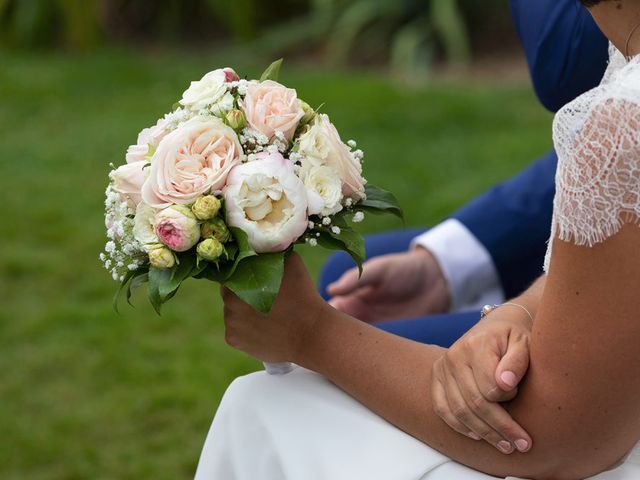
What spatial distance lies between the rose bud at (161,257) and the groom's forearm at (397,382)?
12.4 inches

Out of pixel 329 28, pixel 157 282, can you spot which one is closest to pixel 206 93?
pixel 157 282

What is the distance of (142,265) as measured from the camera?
65.7 inches

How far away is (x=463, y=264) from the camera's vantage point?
2529mm

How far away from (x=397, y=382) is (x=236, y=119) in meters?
0.50

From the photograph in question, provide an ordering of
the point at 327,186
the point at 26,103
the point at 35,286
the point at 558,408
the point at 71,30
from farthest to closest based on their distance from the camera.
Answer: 1. the point at 71,30
2. the point at 26,103
3. the point at 35,286
4. the point at 327,186
5. the point at 558,408

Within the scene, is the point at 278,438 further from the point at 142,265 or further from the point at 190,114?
the point at 190,114

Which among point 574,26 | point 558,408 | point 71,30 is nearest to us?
point 558,408

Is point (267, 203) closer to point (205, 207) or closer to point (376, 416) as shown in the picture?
point (205, 207)

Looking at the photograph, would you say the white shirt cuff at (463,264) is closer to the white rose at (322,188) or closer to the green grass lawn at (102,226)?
the white rose at (322,188)

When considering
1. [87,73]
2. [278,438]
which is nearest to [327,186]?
[278,438]

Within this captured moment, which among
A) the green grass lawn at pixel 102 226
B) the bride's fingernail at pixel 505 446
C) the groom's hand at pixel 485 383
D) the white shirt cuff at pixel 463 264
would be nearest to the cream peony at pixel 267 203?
the groom's hand at pixel 485 383

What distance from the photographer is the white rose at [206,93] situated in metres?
1.69

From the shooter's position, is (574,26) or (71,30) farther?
(71,30)

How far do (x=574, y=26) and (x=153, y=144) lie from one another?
41.2 inches
